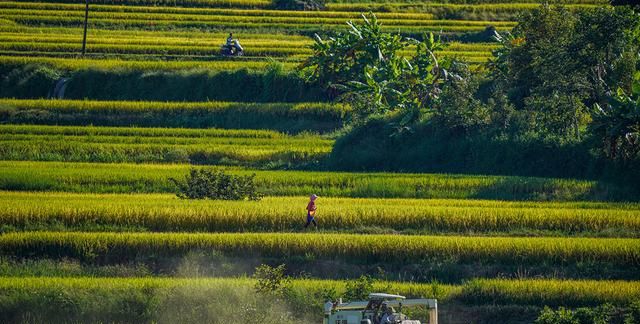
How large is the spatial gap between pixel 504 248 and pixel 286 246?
13.4 feet

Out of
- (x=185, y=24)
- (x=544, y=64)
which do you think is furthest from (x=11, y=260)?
(x=185, y=24)

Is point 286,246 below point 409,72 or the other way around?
below

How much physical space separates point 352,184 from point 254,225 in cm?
601

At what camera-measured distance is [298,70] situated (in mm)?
43938

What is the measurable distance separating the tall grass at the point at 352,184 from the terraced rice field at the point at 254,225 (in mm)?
50

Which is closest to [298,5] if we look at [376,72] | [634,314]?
[376,72]

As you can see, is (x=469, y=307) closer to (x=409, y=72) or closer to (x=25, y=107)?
(x=409, y=72)

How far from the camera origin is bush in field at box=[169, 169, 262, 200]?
93.6 ft

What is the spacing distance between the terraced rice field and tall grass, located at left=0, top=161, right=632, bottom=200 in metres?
0.05

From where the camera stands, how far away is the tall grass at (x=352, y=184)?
1152 inches

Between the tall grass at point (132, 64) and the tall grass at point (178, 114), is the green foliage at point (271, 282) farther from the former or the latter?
the tall grass at point (132, 64)

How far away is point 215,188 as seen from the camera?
28.7 m

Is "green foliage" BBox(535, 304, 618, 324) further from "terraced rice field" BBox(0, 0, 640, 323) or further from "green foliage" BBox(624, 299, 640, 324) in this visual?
"terraced rice field" BBox(0, 0, 640, 323)

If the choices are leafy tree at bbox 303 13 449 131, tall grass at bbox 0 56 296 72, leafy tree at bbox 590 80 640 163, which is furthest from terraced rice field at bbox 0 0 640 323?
tall grass at bbox 0 56 296 72
